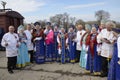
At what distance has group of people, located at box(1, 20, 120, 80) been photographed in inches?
259

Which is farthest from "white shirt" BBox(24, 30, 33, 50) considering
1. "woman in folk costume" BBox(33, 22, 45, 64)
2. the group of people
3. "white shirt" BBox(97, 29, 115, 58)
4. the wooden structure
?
the wooden structure

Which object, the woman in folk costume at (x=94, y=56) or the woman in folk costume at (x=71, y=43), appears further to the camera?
the woman in folk costume at (x=71, y=43)

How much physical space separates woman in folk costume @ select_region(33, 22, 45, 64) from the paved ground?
16.3 inches

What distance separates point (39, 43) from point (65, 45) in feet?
3.63

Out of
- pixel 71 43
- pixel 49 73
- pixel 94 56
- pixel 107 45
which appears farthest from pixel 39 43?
pixel 107 45

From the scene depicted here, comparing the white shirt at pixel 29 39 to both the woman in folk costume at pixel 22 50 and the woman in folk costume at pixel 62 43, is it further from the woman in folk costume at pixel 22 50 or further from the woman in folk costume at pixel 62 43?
the woman in folk costume at pixel 62 43

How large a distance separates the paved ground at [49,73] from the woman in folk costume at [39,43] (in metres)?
0.41

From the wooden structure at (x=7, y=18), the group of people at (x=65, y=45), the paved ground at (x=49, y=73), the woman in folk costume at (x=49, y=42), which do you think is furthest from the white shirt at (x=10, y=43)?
the wooden structure at (x=7, y=18)

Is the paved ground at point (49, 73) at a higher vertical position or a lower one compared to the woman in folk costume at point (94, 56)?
lower

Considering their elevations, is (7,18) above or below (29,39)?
above

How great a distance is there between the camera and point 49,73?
24.4ft

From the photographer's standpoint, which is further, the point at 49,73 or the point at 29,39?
the point at 29,39

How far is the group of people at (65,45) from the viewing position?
6.57 m

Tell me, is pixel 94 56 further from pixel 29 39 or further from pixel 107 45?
pixel 29 39
